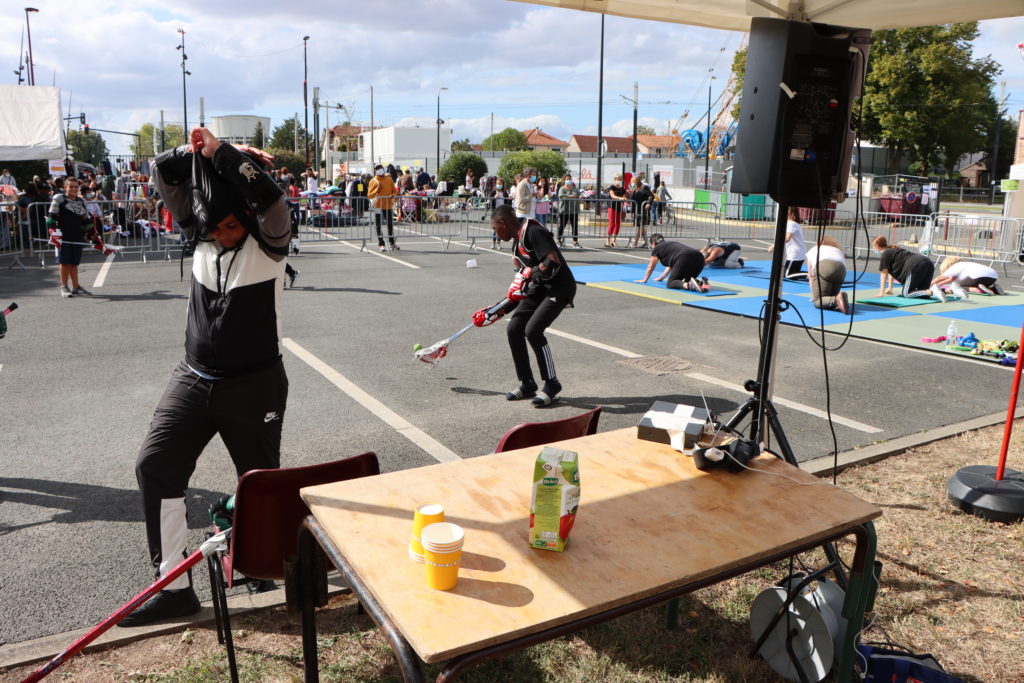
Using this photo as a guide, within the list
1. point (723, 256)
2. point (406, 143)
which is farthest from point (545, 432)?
point (406, 143)

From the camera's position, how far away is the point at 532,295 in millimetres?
7258

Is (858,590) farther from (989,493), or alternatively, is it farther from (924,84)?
(924,84)

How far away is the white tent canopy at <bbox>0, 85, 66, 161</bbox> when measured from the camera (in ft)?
57.4

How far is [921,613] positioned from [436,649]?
9.67ft

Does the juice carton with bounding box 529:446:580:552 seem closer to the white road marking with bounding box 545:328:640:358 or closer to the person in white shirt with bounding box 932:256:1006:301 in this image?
the white road marking with bounding box 545:328:640:358

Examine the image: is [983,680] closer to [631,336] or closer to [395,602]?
[395,602]

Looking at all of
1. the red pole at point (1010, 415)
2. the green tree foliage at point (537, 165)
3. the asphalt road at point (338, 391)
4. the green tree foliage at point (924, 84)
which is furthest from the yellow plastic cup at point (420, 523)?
the green tree foliage at point (924, 84)

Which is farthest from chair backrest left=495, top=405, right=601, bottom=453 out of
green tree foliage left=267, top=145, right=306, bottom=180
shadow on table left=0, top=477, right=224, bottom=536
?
green tree foliage left=267, top=145, right=306, bottom=180

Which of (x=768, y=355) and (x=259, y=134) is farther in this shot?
(x=259, y=134)

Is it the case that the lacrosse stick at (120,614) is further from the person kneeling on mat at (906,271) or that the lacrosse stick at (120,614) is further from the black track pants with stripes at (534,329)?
the person kneeling on mat at (906,271)

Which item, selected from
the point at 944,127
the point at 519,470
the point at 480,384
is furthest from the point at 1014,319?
the point at 944,127

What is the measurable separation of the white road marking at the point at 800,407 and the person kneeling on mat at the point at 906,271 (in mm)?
7513

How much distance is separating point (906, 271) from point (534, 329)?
9.82 m

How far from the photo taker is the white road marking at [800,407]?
6605 millimetres
